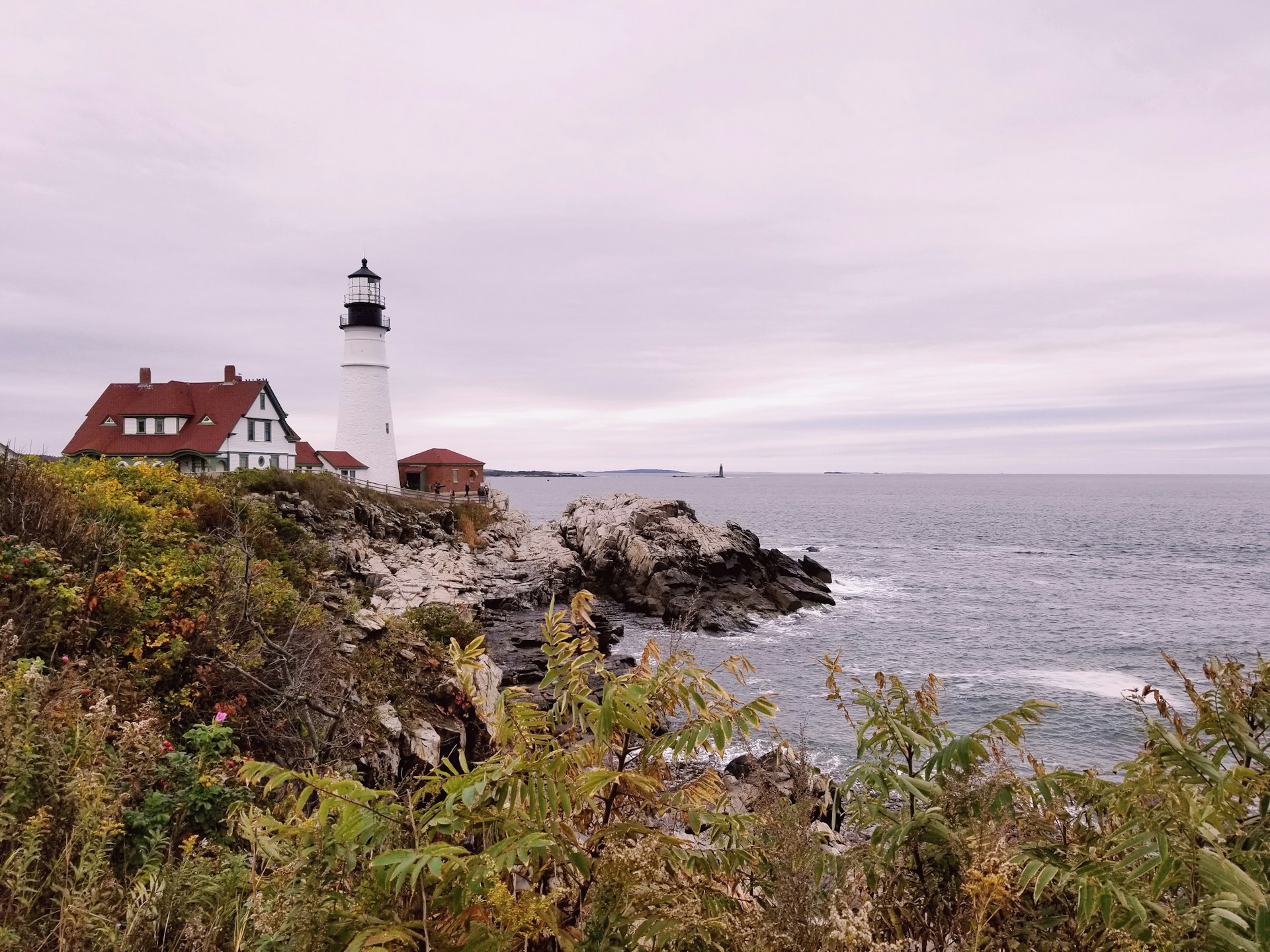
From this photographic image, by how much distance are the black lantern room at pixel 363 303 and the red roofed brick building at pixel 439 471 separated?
1223cm

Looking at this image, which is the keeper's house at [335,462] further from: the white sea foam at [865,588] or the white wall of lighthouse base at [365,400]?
the white sea foam at [865,588]

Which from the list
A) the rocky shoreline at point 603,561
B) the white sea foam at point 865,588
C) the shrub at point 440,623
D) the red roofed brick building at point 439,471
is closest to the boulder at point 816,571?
the rocky shoreline at point 603,561

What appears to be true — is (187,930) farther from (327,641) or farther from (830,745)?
(830,745)

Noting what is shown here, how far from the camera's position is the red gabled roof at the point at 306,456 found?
1882 inches

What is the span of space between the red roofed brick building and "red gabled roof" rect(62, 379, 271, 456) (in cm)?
1813

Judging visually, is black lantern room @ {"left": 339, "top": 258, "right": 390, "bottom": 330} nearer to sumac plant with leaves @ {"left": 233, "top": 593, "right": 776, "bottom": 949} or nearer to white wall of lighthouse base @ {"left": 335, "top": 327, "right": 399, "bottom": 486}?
white wall of lighthouse base @ {"left": 335, "top": 327, "right": 399, "bottom": 486}

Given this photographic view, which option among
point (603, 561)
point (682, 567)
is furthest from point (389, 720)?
point (603, 561)

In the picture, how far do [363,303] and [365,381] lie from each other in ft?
17.8

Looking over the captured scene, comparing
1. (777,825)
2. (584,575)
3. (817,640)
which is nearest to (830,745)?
(817,640)

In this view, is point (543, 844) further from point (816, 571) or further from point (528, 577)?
point (816, 571)

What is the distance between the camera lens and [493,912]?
2936mm

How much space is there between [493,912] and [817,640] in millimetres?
32269

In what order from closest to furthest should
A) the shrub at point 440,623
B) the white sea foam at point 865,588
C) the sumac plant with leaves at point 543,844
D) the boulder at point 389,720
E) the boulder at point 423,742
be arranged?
the sumac plant with leaves at point 543,844 → the boulder at point 389,720 → the boulder at point 423,742 → the shrub at point 440,623 → the white sea foam at point 865,588

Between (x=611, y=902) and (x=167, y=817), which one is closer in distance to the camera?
(x=611, y=902)
